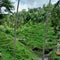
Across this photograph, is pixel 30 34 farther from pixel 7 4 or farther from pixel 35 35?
pixel 7 4

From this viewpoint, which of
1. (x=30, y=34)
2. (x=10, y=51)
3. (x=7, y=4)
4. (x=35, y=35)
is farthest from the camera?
(x=30, y=34)

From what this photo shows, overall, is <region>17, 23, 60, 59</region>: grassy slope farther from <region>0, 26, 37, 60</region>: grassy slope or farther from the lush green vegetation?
<region>0, 26, 37, 60</region>: grassy slope

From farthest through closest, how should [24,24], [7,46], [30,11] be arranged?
[30,11] < [24,24] < [7,46]

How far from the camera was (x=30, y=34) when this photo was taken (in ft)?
49.5

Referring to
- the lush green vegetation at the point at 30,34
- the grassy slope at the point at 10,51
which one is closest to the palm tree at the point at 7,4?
the lush green vegetation at the point at 30,34

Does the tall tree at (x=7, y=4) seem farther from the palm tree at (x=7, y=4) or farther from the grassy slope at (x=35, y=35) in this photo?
the grassy slope at (x=35, y=35)

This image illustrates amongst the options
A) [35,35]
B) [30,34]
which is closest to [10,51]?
[35,35]

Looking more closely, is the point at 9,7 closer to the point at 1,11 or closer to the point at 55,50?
the point at 1,11

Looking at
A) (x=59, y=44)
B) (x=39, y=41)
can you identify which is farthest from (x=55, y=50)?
(x=39, y=41)

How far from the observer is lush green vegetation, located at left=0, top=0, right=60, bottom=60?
36.1 ft

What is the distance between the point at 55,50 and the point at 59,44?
48 cm

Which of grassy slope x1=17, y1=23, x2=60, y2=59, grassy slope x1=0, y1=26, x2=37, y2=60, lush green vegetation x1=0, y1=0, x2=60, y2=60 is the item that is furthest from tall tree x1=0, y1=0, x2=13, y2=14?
grassy slope x1=17, y1=23, x2=60, y2=59

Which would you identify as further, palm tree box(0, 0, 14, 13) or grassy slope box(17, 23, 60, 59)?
grassy slope box(17, 23, 60, 59)

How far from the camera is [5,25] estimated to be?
1538 centimetres
